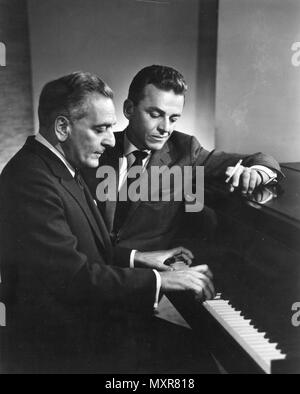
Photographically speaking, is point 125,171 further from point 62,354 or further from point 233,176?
point 62,354

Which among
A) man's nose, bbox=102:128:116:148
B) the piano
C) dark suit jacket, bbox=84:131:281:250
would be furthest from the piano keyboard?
man's nose, bbox=102:128:116:148

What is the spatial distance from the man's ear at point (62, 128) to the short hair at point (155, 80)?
366mm

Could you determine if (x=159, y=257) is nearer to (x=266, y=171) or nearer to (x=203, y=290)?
(x=203, y=290)

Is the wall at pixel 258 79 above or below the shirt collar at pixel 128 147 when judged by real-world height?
above

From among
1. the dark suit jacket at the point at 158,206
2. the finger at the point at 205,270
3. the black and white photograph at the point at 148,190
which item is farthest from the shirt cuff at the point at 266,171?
the finger at the point at 205,270

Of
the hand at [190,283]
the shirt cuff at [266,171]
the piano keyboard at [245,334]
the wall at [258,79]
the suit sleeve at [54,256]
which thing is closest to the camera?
the piano keyboard at [245,334]

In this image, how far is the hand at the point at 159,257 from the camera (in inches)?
60.9

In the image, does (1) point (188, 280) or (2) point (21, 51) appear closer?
(1) point (188, 280)

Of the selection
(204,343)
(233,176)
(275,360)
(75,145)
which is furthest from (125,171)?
(275,360)

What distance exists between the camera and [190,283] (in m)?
1.31

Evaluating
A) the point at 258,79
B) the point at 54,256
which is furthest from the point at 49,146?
the point at 258,79

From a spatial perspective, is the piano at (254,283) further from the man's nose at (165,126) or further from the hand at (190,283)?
the man's nose at (165,126)

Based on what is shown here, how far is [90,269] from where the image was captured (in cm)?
125

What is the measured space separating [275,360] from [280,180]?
2.38 feet
